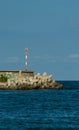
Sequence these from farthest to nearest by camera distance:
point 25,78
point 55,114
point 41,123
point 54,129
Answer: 1. point 25,78
2. point 55,114
3. point 41,123
4. point 54,129

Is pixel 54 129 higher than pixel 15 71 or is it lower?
lower

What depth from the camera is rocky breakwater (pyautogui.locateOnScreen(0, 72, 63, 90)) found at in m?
156

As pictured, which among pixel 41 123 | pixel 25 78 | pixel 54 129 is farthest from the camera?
pixel 25 78

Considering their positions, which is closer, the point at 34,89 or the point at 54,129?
the point at 54,129

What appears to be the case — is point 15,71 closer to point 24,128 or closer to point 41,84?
point 41,84

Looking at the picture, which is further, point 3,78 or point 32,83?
point 3,78

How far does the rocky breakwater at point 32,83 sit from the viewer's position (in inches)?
6147

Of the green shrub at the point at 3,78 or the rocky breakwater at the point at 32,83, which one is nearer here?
the rocky breakwater at the point at 32,83

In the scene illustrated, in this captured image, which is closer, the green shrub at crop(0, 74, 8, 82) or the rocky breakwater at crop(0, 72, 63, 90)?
the rocky breakwater at crop(0, 72, 63, 90)

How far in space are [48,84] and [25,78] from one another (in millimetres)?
7081

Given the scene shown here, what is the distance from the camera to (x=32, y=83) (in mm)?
156500

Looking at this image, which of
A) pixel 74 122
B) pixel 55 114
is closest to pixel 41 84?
pixel 55 114

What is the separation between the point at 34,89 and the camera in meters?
162

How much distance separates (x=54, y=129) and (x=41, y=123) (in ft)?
19.0
